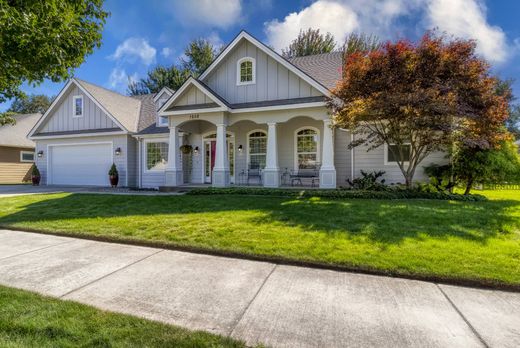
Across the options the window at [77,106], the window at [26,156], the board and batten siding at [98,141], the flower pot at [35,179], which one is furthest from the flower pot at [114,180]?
the window at [26,156]

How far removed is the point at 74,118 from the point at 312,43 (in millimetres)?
21526

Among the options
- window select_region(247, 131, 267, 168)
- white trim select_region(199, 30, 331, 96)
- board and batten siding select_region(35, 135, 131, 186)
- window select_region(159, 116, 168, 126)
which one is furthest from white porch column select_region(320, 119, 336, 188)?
board and batten siding select_region(35, 135, 131, 186)

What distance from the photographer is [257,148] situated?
1430cm

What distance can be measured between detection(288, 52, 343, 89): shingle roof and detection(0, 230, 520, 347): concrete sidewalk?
1115cm

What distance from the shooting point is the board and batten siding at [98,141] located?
53.1 ft

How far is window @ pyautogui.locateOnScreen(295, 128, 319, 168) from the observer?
43.9ft

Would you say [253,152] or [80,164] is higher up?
[253,152]

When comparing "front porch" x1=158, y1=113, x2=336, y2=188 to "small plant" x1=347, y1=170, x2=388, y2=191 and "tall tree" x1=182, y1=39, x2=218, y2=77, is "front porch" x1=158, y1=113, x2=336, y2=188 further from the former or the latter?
"tall tree" x1=182, y1=39, x2=218, y2=77

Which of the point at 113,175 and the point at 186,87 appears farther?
the point at 113,175

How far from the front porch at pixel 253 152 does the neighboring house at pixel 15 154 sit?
15443 millimetres

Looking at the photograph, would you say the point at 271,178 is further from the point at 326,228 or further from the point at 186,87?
the point at 326,228

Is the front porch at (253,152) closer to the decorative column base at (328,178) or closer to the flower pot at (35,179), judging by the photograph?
the decorative column base at (328,178)

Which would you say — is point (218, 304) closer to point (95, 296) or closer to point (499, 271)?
point (95, 296)

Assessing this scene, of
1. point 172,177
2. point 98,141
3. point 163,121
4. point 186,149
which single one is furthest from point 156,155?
point 98,141
